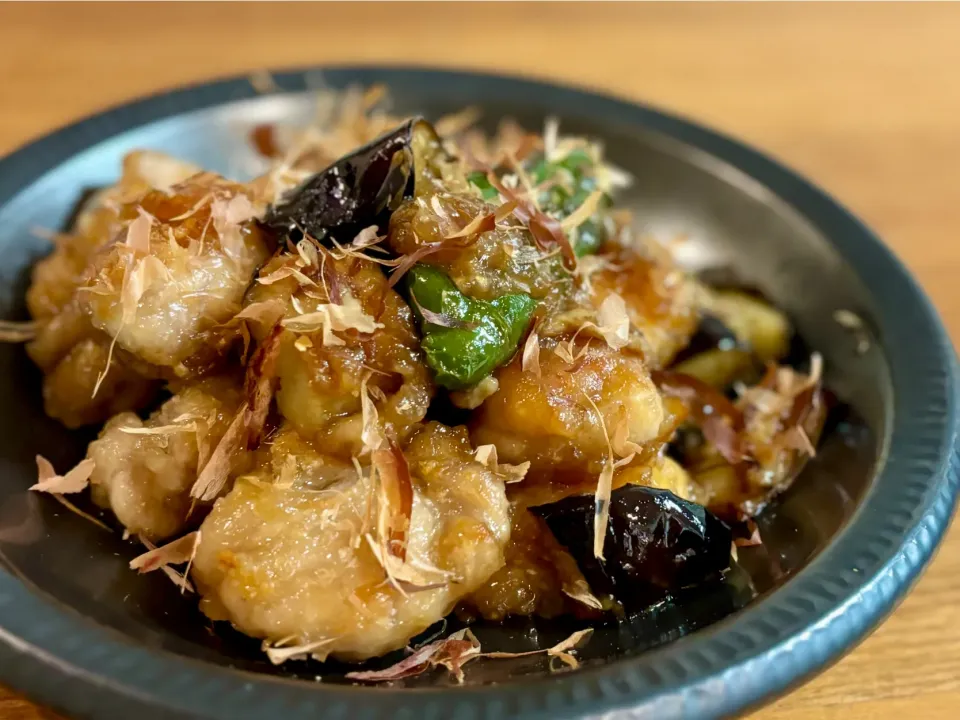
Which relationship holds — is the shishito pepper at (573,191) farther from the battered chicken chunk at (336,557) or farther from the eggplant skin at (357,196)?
the battered chicken chunk at (336,557)

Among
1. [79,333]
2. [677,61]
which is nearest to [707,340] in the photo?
[79,333]

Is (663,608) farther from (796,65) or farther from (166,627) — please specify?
(796,65)

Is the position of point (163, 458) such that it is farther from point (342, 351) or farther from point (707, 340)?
point (707, 340)

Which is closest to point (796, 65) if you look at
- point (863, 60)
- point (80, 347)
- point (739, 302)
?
point (863, 60)

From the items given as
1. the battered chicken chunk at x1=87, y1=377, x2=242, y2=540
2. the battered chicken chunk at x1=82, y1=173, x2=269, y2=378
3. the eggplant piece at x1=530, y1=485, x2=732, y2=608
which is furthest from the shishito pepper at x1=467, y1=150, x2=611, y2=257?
the battered chicken chunk at x1=87, y1=377, x2=242, y2=540

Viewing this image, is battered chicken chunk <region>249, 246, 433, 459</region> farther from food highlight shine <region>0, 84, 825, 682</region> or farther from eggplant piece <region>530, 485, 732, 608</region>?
eggplant piece <region>530, 485, 732, 608</region>
